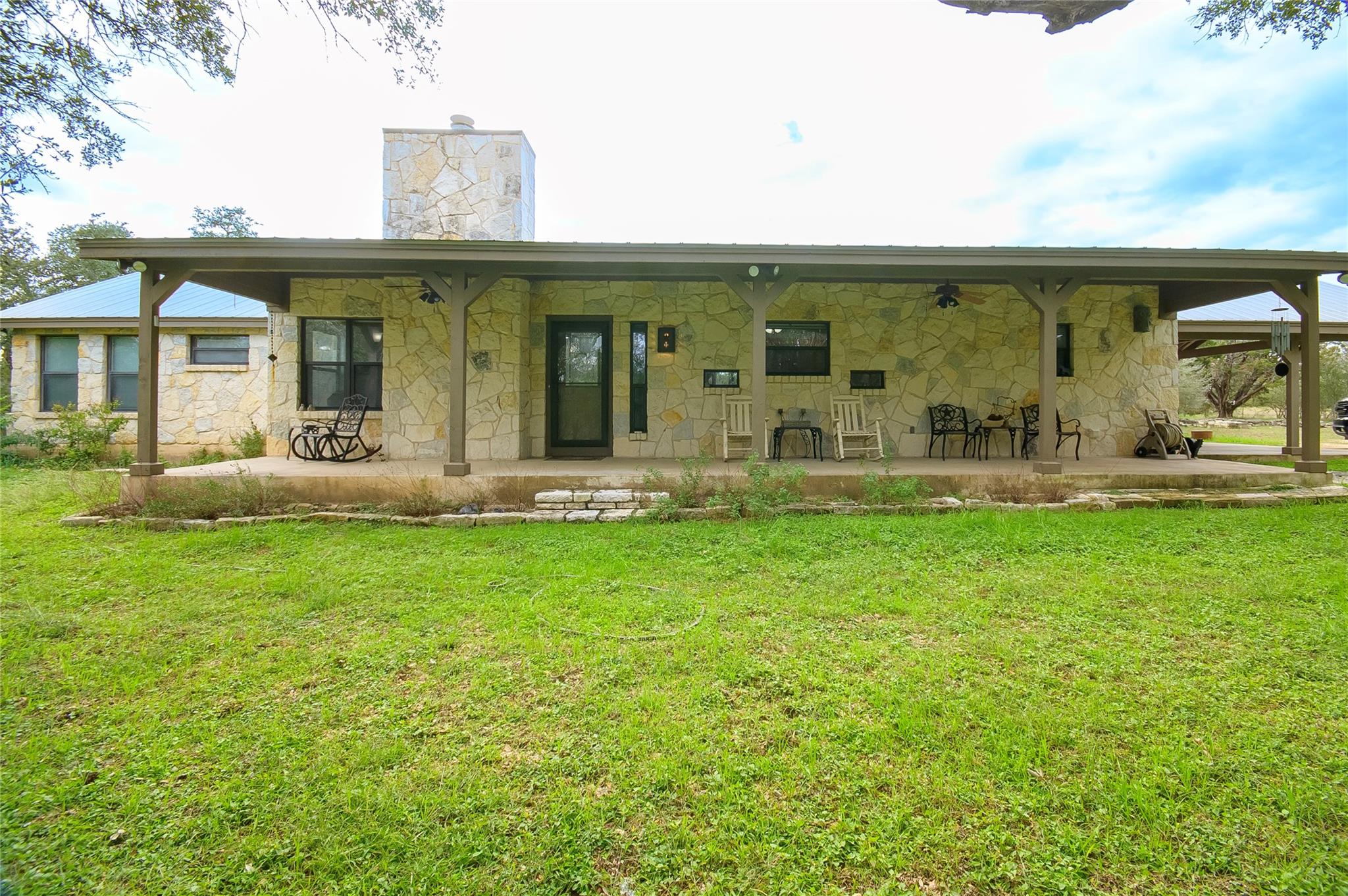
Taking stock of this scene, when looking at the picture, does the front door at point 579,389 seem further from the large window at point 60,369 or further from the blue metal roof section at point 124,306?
the large window at point 60,369

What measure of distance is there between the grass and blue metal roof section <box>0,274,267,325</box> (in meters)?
7.69

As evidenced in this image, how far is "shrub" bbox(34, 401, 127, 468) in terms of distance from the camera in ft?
30.5

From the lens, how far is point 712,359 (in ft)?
26.1

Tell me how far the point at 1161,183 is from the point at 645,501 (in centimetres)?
2070

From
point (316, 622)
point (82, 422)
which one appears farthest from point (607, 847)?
point (82, 422)

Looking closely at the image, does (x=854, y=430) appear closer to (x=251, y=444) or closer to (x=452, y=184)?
(x=452, y=184)

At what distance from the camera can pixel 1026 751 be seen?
1.80m

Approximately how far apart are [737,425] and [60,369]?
441 inches

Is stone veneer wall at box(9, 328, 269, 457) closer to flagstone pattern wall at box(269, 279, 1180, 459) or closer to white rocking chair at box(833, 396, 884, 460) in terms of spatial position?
flagstone pattern wall at box(269, 279, 1180, 459)

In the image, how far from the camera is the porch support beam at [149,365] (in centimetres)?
561

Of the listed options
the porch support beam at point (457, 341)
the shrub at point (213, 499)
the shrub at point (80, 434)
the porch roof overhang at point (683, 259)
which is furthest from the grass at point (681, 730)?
the shrub at point (80, 434)

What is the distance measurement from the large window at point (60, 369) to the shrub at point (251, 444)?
344 centimetres

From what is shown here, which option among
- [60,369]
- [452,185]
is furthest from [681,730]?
[60,369]

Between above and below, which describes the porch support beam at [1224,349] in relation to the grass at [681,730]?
above
